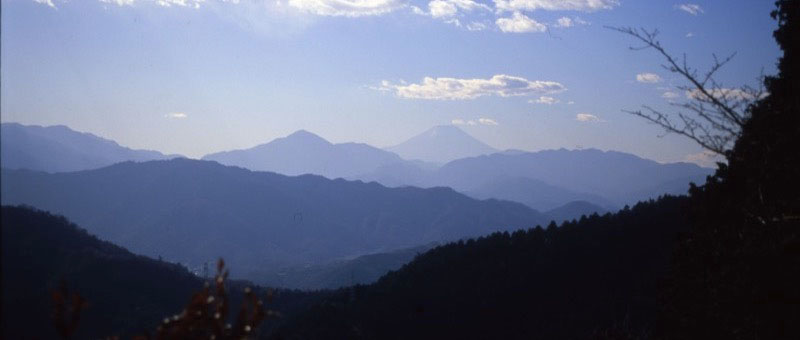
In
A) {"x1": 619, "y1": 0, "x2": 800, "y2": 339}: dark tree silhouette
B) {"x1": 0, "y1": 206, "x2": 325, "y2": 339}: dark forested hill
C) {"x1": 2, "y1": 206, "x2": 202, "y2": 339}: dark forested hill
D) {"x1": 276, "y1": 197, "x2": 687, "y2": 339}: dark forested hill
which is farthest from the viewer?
{"x1": 0, "y1": 206, "x2": 325, "y2": 339}: dark forested hill

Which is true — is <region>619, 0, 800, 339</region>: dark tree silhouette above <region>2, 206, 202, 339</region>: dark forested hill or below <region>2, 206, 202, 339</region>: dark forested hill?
above

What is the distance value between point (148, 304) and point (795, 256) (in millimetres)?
81718

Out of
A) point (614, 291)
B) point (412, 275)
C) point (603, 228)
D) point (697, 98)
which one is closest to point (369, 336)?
point (412, 275)

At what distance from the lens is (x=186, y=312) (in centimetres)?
339

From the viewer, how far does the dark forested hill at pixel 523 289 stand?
5484cm

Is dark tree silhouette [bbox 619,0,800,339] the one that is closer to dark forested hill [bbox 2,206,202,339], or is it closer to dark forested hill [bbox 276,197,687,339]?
dark forested hill [bbox 2,206,202,339]

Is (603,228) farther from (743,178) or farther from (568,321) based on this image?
(743,178)

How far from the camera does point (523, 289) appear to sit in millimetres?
61594

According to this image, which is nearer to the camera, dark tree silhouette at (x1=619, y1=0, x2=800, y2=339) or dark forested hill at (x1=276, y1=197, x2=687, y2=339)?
dark tree silhouette at (x1=619, y1=0, x2=800, y2=339)

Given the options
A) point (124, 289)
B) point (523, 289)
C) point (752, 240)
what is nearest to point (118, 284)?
point (124, 289)

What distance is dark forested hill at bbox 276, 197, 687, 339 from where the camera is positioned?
180ft

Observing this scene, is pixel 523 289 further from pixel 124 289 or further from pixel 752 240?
pixel 124 289

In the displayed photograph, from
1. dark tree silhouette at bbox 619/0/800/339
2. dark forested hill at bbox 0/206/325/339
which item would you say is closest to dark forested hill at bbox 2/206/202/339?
dark forested hill at bbox 0/206/325/339

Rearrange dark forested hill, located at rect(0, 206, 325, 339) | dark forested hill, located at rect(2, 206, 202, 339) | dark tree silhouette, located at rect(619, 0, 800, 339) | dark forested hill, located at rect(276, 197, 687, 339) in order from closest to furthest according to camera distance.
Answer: dark tree silhouette, located at rect(619, 0, 800, 339) < dark forested hill, located at rect(276, 197, 687, 339) < dark forested hill, located at rect(2, 206, 202, 339) < dark forested hill, located at rect(0, 206, 325, 339)
